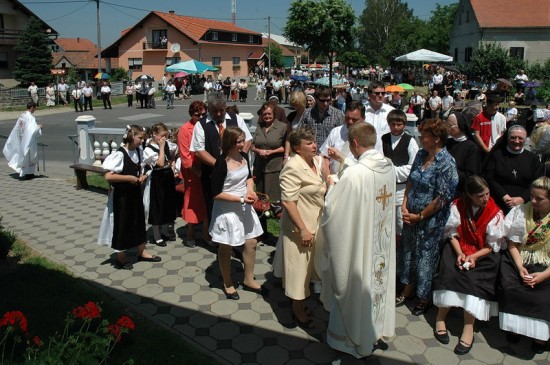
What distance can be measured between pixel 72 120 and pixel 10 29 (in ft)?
85.2

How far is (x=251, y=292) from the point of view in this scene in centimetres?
531

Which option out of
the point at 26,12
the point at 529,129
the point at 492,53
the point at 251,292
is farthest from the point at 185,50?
the point at 251,292

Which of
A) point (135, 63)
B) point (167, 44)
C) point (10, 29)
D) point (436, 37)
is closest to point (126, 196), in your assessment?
point (10, 29)

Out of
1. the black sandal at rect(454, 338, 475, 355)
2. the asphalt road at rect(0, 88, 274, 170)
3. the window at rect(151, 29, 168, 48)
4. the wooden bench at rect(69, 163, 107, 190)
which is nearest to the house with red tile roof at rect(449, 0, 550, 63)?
the asphalt road at rect(0, 88, 274, 170)

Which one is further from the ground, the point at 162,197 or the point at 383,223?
the point at 383,223

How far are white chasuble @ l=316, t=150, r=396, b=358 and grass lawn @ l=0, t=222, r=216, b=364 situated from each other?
3.99ft

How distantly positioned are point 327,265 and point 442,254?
1.38 m

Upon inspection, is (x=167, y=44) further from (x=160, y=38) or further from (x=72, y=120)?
(x=72, y=120)

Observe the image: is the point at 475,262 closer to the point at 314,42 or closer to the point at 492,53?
the point at 314,42

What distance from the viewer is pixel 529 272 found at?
171 inches

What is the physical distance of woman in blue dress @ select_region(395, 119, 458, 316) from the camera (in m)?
4.57

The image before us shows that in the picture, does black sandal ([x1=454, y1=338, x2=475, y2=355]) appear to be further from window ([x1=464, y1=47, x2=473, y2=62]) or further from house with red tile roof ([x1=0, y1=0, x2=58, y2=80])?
house with red tile roof ([x1=0, y1=0, x2=58, y2=80])

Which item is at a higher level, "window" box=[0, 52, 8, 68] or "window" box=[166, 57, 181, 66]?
"window" box=[166, 57, 181, 66]

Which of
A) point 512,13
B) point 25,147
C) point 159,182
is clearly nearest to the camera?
point 159,182
